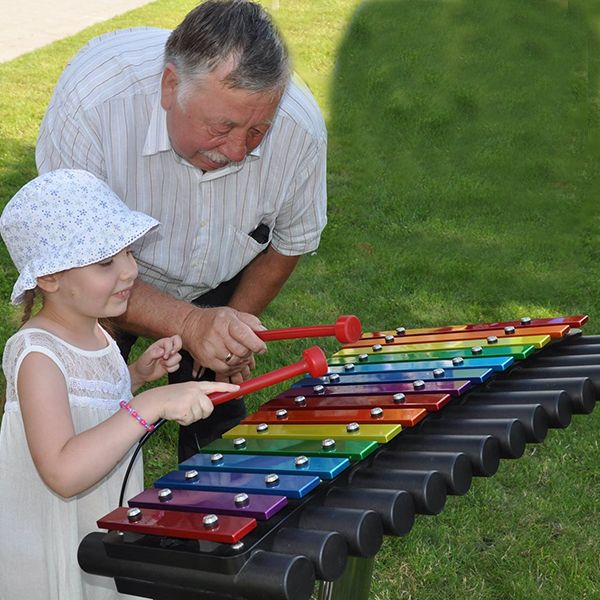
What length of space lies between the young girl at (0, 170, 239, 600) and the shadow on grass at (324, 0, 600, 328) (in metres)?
3.29

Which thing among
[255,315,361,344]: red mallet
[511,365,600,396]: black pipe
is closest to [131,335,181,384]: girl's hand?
[255,315,361,344]: red mallet

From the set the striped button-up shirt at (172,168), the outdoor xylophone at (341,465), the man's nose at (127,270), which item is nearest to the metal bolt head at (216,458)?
the outdoor xylophone at (341,465)

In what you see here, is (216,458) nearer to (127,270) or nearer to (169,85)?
(127,270)

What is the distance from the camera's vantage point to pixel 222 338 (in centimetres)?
292

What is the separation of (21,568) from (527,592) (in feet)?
5.81

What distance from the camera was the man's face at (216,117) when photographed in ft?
9.04

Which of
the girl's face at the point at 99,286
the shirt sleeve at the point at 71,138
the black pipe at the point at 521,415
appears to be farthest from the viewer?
the shirt sleeve at the point at 71,138

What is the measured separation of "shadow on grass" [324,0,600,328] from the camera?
248 inches

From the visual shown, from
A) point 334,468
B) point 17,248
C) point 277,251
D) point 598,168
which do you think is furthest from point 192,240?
point 598,168

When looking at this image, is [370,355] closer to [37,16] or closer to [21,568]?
[21,568]

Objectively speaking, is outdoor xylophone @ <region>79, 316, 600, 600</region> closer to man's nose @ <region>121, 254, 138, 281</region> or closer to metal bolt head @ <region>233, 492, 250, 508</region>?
metal bolt head @ <region>233, 492, 250, 508</region>

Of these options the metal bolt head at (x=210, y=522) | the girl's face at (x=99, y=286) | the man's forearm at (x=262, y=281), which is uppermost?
the girl's face at (x=99, y=286)

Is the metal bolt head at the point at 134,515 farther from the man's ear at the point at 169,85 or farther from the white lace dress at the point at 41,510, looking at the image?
the man's ear at the point at 169,85

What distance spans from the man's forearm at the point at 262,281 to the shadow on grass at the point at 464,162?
2105 mm
